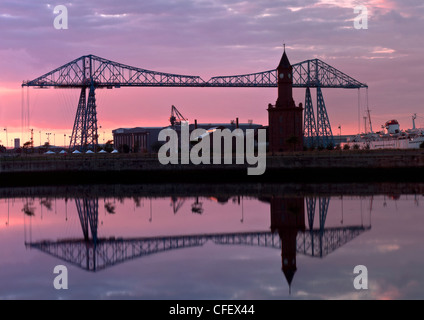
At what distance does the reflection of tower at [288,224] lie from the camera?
73.2 ft

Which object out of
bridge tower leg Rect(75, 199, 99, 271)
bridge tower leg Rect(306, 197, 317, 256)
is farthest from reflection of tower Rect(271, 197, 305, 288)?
bridge tower leg Rect(75, 199, 99, 271)

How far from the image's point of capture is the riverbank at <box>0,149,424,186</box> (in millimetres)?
65125

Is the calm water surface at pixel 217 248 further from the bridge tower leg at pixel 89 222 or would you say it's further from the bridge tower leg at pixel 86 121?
the bridge tower leg at pixel 86 121

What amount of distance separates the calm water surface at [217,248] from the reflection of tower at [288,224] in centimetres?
6

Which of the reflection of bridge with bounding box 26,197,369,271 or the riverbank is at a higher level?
the riverbank

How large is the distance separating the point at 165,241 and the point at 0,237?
9.16 meters

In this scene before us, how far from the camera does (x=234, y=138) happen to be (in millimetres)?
92562

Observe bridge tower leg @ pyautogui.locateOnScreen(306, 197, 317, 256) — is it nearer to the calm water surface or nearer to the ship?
the calm water surface

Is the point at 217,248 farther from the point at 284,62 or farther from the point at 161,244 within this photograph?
the point at 284,62

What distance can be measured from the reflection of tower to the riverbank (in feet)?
70.2

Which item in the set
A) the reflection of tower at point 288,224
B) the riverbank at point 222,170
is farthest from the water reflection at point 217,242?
the riverbank at point 222,170

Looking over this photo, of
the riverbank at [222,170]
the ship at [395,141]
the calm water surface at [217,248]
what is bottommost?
the calm water surface at [217,248]
